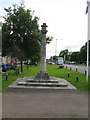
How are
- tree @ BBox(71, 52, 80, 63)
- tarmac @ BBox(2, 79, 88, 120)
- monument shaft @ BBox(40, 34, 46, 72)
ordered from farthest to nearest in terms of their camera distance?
tree @ BBox(71, 52, 80, 63) < monument shaft @ BBox(40, 34, 46, 72) < tarmac @ BBox(2, 79, 88, 120)

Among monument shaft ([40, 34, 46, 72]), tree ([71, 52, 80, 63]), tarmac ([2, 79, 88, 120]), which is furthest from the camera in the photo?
tree ([71, 52, 80, 63])

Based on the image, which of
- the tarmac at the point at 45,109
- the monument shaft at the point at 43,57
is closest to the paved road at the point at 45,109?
the tarmac at the point at 45,109

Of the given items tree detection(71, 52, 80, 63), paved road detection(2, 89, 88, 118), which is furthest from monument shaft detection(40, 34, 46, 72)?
tree detection(71, 52, 80, 63)

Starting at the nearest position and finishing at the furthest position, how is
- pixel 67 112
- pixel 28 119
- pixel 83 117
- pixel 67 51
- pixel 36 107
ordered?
pixel 28 119 < pixel 83 117 < pixel 67 112 < pixel 36 107 < pixel 67 51

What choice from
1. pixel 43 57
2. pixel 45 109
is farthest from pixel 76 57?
pixel 45 109

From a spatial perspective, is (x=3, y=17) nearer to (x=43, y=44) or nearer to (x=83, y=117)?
(x=43, y=44)

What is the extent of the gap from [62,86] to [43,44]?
6006mm

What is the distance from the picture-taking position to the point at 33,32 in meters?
36.5

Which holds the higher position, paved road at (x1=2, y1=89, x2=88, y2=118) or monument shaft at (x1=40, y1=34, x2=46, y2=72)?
monument shaft at (x1=40, y1=34, x2=46, y2=72)

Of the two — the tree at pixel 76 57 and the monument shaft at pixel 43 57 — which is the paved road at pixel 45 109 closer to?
the monument shaft at pixel 43 57

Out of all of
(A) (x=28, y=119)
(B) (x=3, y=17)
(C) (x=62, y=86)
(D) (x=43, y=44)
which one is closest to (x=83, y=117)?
(A) (x=28, y=119)

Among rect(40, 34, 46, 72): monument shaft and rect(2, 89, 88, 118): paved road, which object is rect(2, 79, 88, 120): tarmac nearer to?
rect(2, 89, 88, 118): paved road

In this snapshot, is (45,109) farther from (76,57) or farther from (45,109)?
(76,57)

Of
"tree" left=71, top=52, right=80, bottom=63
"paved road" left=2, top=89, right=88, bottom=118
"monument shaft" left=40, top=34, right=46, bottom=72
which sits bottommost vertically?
"paved road" left=2, top=89, right=88, bottom=118
